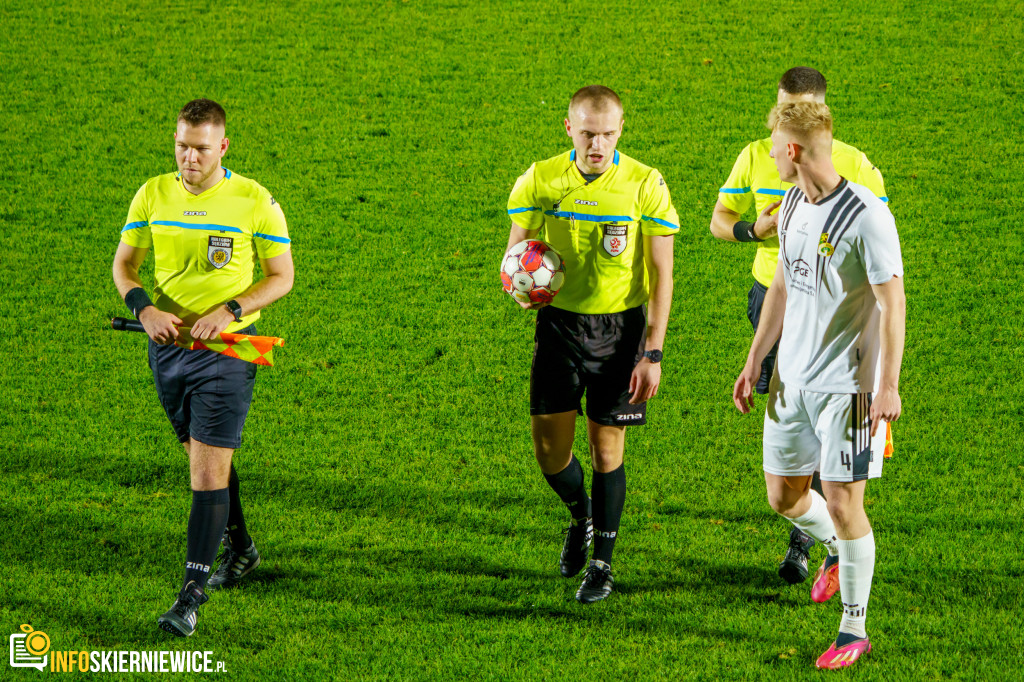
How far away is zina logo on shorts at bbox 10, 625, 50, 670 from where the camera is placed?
Answer: 4535 millimetres

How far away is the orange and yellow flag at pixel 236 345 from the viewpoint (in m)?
4.64

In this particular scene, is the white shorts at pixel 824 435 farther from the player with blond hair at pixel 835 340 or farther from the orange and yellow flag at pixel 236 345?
the orange and yellow flag at pixel 236 345

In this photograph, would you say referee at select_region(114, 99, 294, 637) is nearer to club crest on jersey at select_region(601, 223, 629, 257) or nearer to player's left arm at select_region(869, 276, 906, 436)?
club crest on jersey at select_region(601, 223, 629, 257)

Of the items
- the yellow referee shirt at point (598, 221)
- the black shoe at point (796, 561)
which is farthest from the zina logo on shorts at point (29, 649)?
the black shoe at point (796, 561)

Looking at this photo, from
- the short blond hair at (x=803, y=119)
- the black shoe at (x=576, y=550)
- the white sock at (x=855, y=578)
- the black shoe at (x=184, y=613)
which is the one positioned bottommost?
the black shoe at (x=184, y=613)

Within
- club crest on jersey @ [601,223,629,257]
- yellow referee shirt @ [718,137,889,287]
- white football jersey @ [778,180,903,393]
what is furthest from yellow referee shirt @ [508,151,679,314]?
white football jersey @ [778,180,903,393]

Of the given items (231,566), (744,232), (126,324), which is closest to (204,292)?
(126,324)

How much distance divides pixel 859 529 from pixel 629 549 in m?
1.48

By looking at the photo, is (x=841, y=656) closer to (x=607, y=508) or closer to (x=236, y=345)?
(x=607, y=508)

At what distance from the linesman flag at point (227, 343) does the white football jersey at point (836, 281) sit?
219cm

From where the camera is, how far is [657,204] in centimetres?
470

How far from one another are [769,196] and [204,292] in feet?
8.80

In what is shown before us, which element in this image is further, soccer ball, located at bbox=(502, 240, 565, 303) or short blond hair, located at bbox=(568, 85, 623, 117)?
soccer ball, located at bbox=(502, 240, 565, 303)

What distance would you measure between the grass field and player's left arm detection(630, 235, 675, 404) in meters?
1.06
